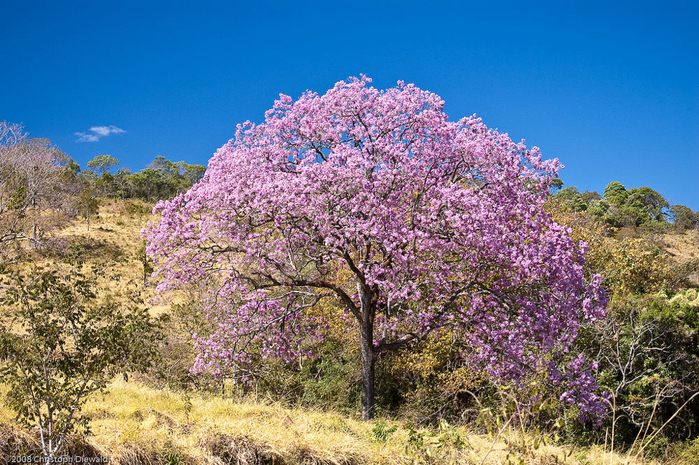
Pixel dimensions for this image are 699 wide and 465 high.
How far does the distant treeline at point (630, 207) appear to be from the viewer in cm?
5416

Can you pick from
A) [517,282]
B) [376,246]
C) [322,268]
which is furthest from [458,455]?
[322,268]

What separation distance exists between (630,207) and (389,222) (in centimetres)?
5948

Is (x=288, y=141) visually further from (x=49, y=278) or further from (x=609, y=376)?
(x=609, y=376)

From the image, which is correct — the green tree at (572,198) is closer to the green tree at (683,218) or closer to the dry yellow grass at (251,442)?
the green tree at (683,218)

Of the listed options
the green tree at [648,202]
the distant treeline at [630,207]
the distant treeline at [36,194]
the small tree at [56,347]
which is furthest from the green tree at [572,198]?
the small tree at [56,347]

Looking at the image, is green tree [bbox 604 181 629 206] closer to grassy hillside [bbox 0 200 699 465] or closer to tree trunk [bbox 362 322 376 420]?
tree trunk [bbox 362 322 376 420]

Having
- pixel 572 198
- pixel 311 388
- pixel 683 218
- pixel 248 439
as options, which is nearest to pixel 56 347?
pixel 248 439

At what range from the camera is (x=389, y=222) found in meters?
8.77

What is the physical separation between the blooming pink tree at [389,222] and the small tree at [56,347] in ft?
8.20

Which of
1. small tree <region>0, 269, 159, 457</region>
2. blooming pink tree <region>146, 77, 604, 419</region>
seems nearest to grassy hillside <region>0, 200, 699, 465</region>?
small tree <region>0, 269, 159, 457</region>

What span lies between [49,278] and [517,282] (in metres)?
7.26

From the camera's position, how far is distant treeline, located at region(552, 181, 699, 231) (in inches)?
2132

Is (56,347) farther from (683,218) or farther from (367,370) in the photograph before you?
(683,218)

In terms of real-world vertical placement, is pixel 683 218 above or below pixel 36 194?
above
